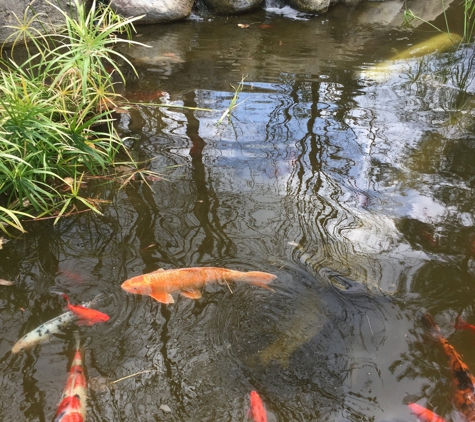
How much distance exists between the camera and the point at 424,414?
2.33 metres

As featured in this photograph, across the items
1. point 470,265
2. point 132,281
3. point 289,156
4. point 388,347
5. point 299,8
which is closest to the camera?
point 388,347

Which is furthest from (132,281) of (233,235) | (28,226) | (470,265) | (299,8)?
(299,8)

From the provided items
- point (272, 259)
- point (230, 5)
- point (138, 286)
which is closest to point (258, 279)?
point (272, 259)

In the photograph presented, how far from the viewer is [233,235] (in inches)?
135

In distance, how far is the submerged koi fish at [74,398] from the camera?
87.2 inches

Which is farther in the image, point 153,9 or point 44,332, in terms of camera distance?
point 153,9

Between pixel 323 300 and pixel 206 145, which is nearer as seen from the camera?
pixel 323 300

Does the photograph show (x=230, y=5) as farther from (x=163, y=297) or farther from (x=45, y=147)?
(x=163, y=297)

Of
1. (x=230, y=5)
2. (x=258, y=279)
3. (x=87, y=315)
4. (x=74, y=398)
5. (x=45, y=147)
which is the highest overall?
(x=230, y=5)

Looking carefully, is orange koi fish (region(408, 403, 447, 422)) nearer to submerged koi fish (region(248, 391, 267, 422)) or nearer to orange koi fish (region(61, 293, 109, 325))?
submerged koi fish (region(248, 391, 267, 422))

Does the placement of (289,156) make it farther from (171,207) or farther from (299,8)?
(299,8)

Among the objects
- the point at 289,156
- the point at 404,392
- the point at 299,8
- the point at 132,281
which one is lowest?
the point at 404,392

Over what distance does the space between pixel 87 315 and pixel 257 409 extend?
3.84ft

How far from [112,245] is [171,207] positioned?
2.00 ft
